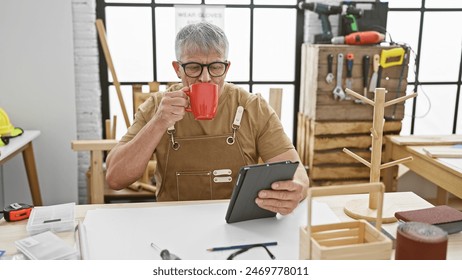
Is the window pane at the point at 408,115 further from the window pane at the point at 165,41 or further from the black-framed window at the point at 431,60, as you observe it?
the window pane at the point at 165,41

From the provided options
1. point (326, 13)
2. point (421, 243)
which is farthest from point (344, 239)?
point (326, 13)

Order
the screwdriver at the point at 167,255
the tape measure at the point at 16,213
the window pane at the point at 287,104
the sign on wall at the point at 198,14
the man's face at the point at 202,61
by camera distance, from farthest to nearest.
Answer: the window pane at the point at 287,104, the sign on wall at the point at 198,14, the man's face at the point at 202,61, the tape measure at the point at 16,213, the screwdriver at the point at 167,255

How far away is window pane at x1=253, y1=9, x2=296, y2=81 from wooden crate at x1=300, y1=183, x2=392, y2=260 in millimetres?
Result: 2592

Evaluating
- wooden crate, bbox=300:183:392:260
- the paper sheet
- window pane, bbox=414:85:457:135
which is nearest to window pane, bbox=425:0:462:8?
window pane, bbox=414:85:457:135

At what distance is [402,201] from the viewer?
5.38ft

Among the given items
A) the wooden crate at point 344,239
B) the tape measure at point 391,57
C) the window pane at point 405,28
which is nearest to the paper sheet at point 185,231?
the wooden crate at point 344,239

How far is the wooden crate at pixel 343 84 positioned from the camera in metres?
3.15

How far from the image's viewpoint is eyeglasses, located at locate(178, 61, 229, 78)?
174 centimetres

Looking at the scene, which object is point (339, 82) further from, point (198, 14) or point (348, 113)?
point (198, 14)

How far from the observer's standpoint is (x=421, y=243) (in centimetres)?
98

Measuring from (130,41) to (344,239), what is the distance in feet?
8.94

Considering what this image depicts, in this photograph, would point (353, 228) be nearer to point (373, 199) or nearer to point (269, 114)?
point (373, 199)

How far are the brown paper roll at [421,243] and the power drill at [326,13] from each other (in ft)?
7.80

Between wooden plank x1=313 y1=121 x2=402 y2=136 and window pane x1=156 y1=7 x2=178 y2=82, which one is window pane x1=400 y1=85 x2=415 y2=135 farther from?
window pane x1=156 y1=7 x2=178 y2=82
